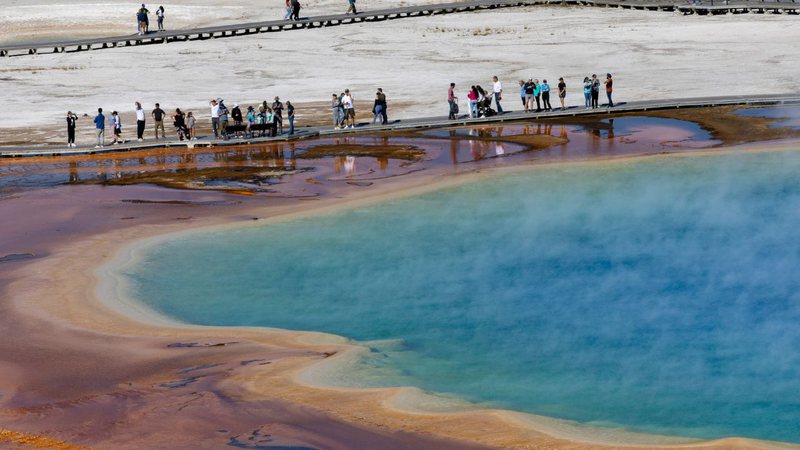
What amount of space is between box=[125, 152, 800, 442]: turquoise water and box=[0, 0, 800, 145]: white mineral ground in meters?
16.7

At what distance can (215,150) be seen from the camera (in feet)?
131

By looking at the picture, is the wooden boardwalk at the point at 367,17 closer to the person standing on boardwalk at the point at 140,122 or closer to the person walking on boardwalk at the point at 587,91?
the person standing on boardwalk at the point at 140,122

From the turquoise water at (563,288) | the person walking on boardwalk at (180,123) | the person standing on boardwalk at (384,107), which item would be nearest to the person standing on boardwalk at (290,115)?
the person standing on boardwalk at (384,107)

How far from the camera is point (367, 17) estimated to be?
2781 inches

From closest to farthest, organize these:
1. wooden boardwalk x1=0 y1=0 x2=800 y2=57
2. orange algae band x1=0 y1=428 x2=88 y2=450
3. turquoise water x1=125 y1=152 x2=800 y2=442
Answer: orange algae band x1=0 y1=428 x2=88 y2=450 → turquoise water x1=125 y1=152 x2=800 y2=442 → wooden boardwalk x1=0 y1=0 x2=800 y2=57

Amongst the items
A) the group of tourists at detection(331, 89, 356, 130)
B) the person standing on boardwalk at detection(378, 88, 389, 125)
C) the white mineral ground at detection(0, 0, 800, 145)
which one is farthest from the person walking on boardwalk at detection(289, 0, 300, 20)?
the group of tourists at detection(331, 89, 356, 130)

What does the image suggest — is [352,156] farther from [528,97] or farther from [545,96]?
[545,96]

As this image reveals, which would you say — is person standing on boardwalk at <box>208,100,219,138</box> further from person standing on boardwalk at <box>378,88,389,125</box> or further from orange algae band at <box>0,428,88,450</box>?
orange algae band at <box>0,428,88,450</box>

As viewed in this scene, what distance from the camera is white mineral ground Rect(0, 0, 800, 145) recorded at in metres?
49.2

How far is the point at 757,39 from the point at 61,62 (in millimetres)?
34945

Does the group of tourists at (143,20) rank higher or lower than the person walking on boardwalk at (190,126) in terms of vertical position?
higher

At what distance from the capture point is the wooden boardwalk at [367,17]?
6594 centimetres

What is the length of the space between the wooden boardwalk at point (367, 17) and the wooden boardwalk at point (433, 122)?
24.6 metres

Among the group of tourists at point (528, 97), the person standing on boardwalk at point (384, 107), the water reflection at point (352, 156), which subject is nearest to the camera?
the water reflection at point (352, 156)
